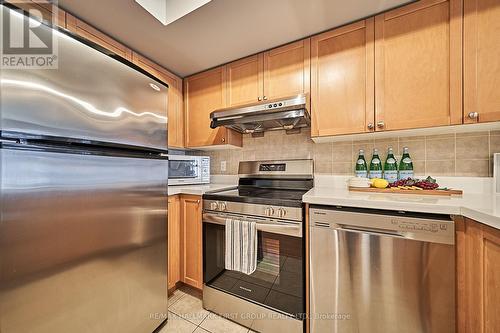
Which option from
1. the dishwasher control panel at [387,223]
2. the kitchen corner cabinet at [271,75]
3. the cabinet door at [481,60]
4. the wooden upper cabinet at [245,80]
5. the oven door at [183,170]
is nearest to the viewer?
the dishwasher control panel at [387,223]

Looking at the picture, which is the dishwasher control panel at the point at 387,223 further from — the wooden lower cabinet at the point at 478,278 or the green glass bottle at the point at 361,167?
the green glass bottle at the point at 361,167

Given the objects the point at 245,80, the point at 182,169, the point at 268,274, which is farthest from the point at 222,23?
the point at 268,274

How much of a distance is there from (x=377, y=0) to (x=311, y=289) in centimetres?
180

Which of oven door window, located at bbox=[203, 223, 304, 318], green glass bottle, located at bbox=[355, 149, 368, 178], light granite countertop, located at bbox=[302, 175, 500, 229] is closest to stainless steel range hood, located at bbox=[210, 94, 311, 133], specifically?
green glass bottle, located at bbox=[355, 149, 368, 178]

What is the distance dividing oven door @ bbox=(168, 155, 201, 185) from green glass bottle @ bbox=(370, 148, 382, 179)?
158 cm

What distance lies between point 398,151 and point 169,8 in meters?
1.93

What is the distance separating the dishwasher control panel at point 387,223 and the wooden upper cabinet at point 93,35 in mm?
1873

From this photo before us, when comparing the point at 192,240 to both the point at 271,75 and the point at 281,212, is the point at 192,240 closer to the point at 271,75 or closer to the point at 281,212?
the point at 281,212

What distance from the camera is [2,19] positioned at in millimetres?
671

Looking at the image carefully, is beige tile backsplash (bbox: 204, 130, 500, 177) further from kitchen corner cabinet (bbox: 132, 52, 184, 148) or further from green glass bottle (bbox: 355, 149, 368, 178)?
kitchen corner cabinet (bbox: 132, 52, 184, 148)

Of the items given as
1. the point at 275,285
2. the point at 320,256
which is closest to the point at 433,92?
the point at 320,256

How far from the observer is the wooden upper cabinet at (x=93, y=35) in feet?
4.10

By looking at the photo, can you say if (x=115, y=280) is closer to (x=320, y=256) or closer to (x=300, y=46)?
(x=320, y=256)

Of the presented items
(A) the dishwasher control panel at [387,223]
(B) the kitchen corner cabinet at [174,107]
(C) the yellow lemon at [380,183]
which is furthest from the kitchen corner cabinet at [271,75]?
Result: (A) the dishwasher control panel at [387,223]
